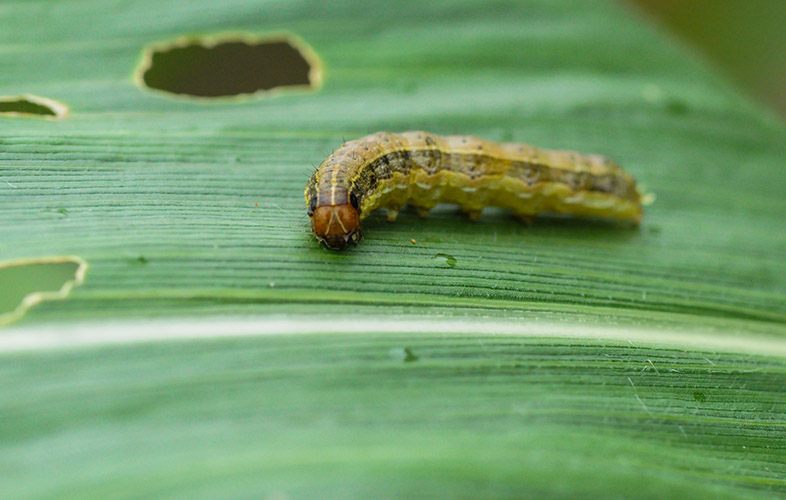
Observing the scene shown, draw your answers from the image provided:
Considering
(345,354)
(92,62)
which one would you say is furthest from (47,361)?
(92,62)

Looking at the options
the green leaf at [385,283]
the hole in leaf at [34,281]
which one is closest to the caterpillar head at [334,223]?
the green leaf at [385,283]

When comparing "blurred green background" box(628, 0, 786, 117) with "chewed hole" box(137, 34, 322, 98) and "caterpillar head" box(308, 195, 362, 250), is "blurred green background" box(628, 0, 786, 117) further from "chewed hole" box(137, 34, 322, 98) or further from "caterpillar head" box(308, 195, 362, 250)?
"caterpillar head" box(308, 195, 362, 250)

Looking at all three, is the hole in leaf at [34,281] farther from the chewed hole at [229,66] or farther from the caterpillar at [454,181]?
the chewed hole at [229,66]

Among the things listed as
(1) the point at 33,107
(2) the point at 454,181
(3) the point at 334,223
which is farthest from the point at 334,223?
(1) the point at 33,107

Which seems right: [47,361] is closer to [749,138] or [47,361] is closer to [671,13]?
[749,138]

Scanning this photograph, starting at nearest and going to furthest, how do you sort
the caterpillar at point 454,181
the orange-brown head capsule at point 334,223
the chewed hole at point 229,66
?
the orange-brown head capsule at point 334,223 → the caterpillar at point 454,181 → the chewed hole at point 229,66

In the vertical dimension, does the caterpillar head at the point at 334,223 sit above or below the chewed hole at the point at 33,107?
below
